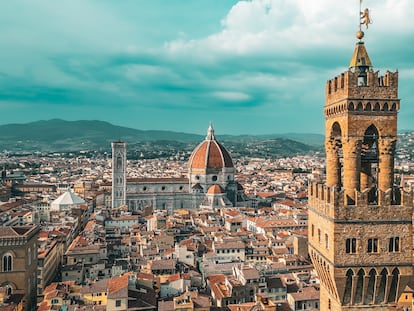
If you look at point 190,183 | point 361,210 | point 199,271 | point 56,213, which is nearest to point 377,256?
point 361,210

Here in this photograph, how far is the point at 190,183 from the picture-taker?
8588cm

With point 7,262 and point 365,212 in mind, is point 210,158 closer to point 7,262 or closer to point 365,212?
point 7,262

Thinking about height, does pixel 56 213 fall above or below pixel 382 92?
below

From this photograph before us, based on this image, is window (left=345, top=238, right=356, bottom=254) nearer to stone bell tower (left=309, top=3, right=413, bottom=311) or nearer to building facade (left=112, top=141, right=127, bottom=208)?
stone bell tower (left=309, top=3, right=413, bottom=311)

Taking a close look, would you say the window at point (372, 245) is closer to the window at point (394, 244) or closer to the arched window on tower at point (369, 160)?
the window at point (394, 244)

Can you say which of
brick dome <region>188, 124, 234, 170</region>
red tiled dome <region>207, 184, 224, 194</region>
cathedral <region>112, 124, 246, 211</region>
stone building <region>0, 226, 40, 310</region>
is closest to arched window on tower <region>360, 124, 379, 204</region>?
stone building <region>0, 226, 40, 310</region>

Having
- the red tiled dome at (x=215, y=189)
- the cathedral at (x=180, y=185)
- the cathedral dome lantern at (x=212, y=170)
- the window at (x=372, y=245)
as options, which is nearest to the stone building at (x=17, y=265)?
the window at (x=372, y=245)

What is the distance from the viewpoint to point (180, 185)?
85.4 metres

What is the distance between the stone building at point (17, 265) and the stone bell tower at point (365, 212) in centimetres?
3104

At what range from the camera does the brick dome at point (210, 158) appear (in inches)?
3334

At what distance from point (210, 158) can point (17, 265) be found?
1958 inches

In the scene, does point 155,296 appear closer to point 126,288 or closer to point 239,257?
point 126,288

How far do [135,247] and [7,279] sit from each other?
1602cm

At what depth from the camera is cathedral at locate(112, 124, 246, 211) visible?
3228 inches
